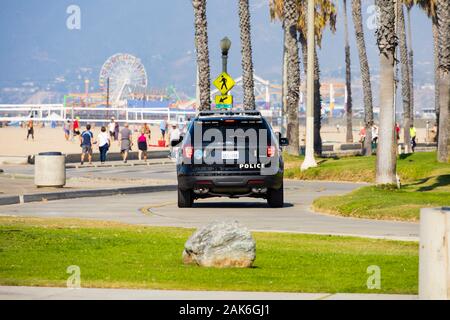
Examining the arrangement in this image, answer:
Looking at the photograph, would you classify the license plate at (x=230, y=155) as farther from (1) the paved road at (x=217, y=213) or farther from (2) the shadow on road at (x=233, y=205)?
(2) the shadow on road at (x=233, y=205)

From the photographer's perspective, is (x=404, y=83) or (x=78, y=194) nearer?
(x=78, y=194)

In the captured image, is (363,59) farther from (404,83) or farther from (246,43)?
(246,43)

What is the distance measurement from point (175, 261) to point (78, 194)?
620 inches

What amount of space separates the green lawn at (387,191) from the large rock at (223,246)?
29.1 ft

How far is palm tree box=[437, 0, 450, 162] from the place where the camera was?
40188mm

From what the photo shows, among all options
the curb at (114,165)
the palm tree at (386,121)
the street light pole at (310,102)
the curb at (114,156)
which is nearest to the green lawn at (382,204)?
the palm tree at (386,121)

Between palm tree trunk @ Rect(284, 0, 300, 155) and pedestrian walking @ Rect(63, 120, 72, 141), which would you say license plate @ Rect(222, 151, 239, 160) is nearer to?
palm tree trunk @ Rect(284, 0, 300, 155)

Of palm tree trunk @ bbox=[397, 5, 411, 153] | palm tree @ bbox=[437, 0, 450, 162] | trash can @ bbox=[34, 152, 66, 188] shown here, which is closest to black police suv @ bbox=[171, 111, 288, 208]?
trash can @ bbox=[34, 152, 66, 188]

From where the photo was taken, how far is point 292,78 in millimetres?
52156

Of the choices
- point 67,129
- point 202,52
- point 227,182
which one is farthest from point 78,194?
point 67,129

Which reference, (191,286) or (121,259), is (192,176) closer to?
(121,259)

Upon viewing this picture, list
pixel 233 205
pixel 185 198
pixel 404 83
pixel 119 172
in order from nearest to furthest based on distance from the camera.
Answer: pixel 185 198, pixel 233 205, pixel 119 172, pixel 404 83

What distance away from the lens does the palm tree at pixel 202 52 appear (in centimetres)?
4856

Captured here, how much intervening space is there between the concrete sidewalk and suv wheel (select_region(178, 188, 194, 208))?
13.9 meters
